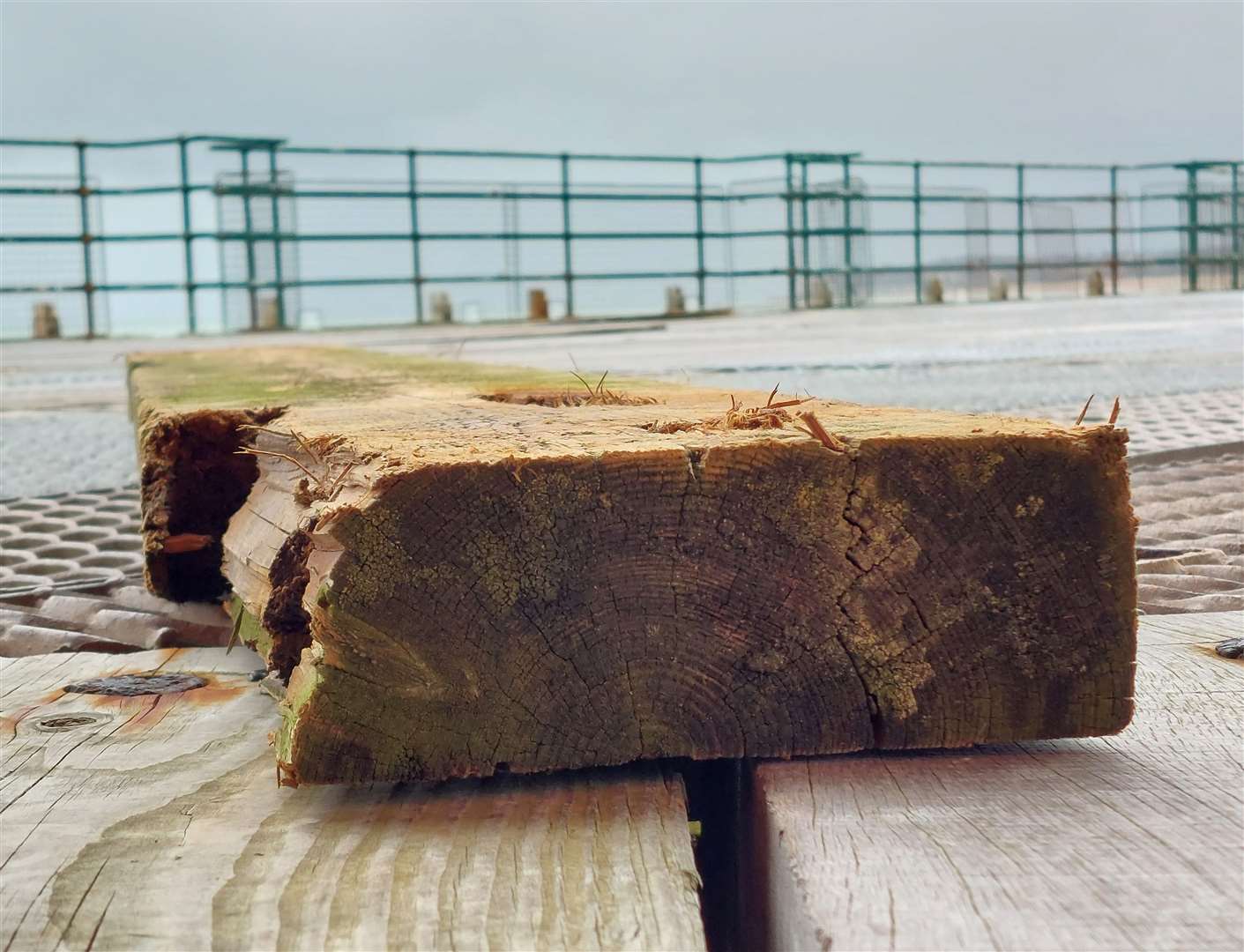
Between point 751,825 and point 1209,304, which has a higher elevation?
point 1209,304

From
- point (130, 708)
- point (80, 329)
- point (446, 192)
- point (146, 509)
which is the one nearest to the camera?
point (130, 708)

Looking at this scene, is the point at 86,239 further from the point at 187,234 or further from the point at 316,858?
the point at 316,858

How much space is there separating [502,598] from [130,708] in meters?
0.43

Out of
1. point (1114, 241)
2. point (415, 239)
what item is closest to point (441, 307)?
point (415, 239)

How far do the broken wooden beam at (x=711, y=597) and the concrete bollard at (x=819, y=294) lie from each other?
38.4 ft

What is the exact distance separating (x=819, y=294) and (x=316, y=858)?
12.1m

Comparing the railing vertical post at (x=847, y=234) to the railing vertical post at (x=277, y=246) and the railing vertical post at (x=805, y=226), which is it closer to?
the railing vertical post at (x=805, y=226)

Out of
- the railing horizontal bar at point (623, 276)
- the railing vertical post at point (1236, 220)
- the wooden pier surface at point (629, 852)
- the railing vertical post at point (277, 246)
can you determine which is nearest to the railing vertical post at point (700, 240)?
the railing horizontal bar at point (623, 276)

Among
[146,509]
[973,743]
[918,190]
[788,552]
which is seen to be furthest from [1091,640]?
[918,190]

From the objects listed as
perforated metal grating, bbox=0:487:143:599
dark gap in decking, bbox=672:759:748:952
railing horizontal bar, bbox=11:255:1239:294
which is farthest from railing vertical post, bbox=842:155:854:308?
dark gap in decking, bbox=672:759:748:952

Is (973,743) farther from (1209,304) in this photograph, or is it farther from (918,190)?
(918,190)

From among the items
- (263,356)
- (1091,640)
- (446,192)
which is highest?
(446,192)

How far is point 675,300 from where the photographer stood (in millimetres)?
11422

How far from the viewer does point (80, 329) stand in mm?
9562
